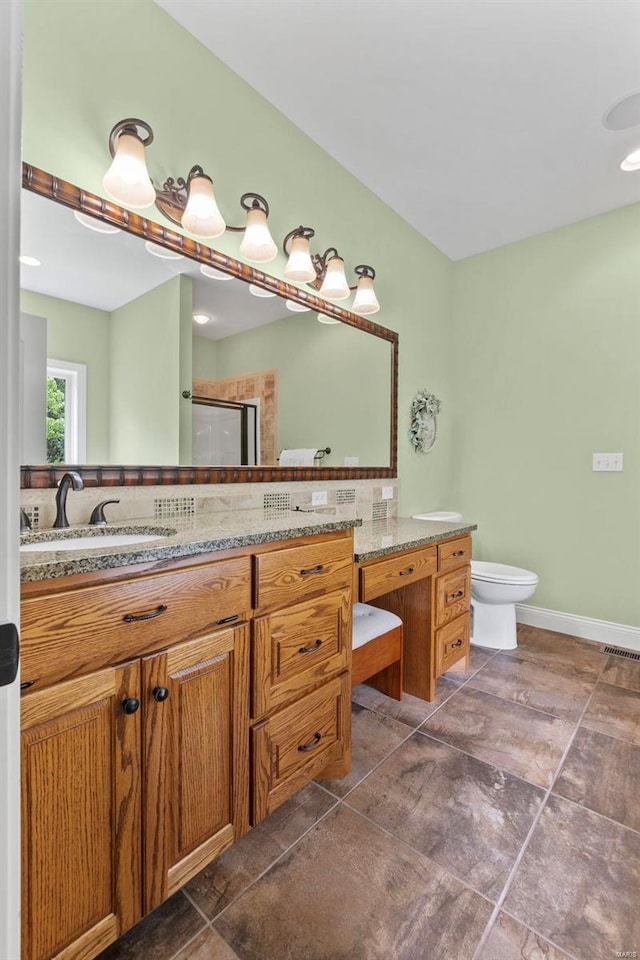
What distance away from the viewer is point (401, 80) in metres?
1.77

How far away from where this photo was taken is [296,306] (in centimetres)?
200

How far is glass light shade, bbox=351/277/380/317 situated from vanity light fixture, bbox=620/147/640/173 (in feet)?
4.75

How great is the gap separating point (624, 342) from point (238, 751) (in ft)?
9.87

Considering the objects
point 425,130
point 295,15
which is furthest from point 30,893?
point 425,130

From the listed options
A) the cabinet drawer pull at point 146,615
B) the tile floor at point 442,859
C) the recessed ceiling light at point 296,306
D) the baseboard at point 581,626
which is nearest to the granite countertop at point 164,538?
the cabinet drawer pull at point 146,615

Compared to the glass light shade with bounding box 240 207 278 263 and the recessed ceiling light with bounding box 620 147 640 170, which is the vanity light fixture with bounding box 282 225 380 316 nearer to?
the glass light shade with bounding box 240 207 278 263

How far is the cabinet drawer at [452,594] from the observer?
197 centimetres

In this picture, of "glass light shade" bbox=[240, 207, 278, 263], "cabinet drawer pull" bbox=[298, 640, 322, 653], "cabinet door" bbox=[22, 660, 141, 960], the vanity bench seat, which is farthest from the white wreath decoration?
"cabinet door" bbox=[22, 660, 141, 960]

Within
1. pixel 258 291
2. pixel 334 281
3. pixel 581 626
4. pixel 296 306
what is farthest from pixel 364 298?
pixel 581 626

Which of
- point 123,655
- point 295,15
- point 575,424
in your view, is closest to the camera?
point 123,655

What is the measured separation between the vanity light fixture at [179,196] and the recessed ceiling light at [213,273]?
4.2 inches

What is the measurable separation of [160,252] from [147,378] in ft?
1.51

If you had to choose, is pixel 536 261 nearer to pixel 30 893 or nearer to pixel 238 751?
pixel 238 751

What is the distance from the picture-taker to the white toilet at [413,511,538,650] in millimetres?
2396
